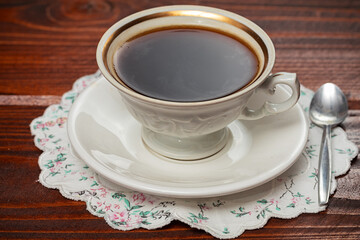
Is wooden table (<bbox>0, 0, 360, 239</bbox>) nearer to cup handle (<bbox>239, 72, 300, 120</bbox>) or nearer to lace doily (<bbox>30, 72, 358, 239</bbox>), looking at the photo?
lace doily (<bbox>30, 72, 358, 239</bbox>)

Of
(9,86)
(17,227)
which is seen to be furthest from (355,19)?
(17,227)

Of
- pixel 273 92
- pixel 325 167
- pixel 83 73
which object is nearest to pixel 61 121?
pixel 83 73

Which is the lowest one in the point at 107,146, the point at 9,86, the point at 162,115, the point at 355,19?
the point at 9,86

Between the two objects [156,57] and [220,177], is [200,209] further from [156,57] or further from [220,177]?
[156,57]

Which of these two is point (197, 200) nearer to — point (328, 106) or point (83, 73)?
point (328, 106)

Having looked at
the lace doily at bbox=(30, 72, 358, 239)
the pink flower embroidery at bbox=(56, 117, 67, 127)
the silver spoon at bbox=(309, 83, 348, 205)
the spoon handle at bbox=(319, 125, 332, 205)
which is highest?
the silver spoon at bbox=(309, 83, 348, 205)

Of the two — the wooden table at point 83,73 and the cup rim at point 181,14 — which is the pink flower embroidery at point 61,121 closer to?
the wooden table at point 83,73

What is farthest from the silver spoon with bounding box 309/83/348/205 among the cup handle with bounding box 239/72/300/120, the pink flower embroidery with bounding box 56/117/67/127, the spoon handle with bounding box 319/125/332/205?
the pink flower embroidery with bounding box 56/117/67/127
